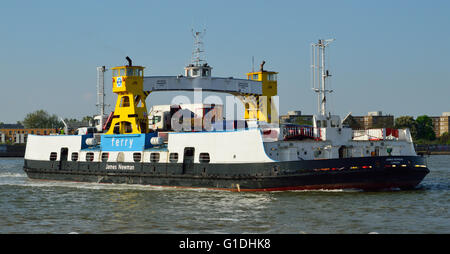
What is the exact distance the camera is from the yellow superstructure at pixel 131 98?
112ft

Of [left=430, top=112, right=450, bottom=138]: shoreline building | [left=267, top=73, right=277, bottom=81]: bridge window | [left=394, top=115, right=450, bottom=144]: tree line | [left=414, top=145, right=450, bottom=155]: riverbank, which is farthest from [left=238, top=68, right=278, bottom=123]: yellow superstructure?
[left=430, top=112, right=450, bottom=138]: shoreline building

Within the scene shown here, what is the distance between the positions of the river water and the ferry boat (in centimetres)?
84

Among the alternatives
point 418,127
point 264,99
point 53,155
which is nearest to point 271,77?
point 264,99

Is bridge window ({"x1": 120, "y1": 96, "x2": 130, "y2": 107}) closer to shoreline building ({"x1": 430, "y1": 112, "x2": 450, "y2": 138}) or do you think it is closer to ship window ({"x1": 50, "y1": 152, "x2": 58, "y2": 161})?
ship window ({"x1": 50, "y1": 152, "x2": 58, "y2": 161})

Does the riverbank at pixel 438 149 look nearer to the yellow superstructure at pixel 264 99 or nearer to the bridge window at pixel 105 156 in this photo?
the yellow superstructure at pixel 264 99

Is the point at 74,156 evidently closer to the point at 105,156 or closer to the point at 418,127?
the point at 105,156

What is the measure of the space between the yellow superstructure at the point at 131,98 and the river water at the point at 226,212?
18.9 feet

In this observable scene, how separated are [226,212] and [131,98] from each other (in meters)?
14.7

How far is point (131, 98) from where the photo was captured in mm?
34250

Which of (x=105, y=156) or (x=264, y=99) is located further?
(x=264, y=99)

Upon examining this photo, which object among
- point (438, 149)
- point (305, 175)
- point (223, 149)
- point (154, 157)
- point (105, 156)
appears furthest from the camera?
point (438, 149)
